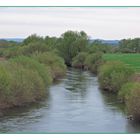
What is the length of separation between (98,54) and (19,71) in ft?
51.6

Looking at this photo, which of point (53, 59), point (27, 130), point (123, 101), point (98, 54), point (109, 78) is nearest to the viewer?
point (27, 130)

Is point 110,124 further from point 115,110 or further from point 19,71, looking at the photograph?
point 19,71

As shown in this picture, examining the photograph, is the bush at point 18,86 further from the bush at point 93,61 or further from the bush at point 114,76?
the bush at point 93,61

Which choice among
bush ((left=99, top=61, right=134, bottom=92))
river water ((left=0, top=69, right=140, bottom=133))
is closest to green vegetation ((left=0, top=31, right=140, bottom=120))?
bush ((left=99, top=61, right=134, bottom=92))

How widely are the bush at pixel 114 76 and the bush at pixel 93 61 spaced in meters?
9.30

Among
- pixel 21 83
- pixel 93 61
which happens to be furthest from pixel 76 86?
pixel 93 61

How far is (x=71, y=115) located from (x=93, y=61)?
60.5ft

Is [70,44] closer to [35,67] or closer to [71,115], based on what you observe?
[35,67]

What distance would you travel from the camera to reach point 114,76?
21062mm

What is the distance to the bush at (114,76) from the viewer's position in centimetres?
2077

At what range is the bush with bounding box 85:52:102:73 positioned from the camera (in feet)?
106

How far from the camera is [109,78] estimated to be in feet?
71.6

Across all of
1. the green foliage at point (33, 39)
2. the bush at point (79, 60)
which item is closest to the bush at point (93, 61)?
the bush at point (79, 60)

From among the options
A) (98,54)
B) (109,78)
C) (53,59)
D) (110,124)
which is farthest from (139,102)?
(98,54)
